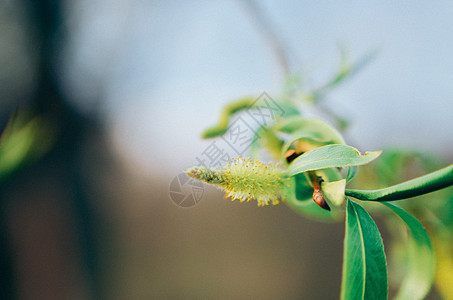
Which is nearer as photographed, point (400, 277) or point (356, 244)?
point (356, 244)

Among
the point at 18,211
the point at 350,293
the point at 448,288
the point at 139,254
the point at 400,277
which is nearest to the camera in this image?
the point at 350,293

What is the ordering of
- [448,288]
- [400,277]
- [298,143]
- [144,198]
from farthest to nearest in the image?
[144,198] < [400,277] < [448,288] < [298,143]

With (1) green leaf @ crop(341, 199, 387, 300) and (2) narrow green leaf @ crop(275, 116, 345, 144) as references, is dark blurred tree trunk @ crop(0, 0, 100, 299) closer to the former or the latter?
(2) narrow green leaf @ crop(275, 116, 345, 144)

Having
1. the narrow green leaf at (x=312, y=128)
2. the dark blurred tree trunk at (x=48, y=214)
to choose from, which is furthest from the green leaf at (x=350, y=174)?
the dark blurred tree trunk at (x=48, y=214)

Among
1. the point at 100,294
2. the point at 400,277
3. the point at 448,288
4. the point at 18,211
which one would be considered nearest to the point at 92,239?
the point at 100,294

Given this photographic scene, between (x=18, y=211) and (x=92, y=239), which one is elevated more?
(x=18, y=211)

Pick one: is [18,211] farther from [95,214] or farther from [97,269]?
[97,269]

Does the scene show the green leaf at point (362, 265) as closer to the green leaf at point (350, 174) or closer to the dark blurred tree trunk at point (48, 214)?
the green leaf at point (350, 174)

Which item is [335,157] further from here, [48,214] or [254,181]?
[48,214]
